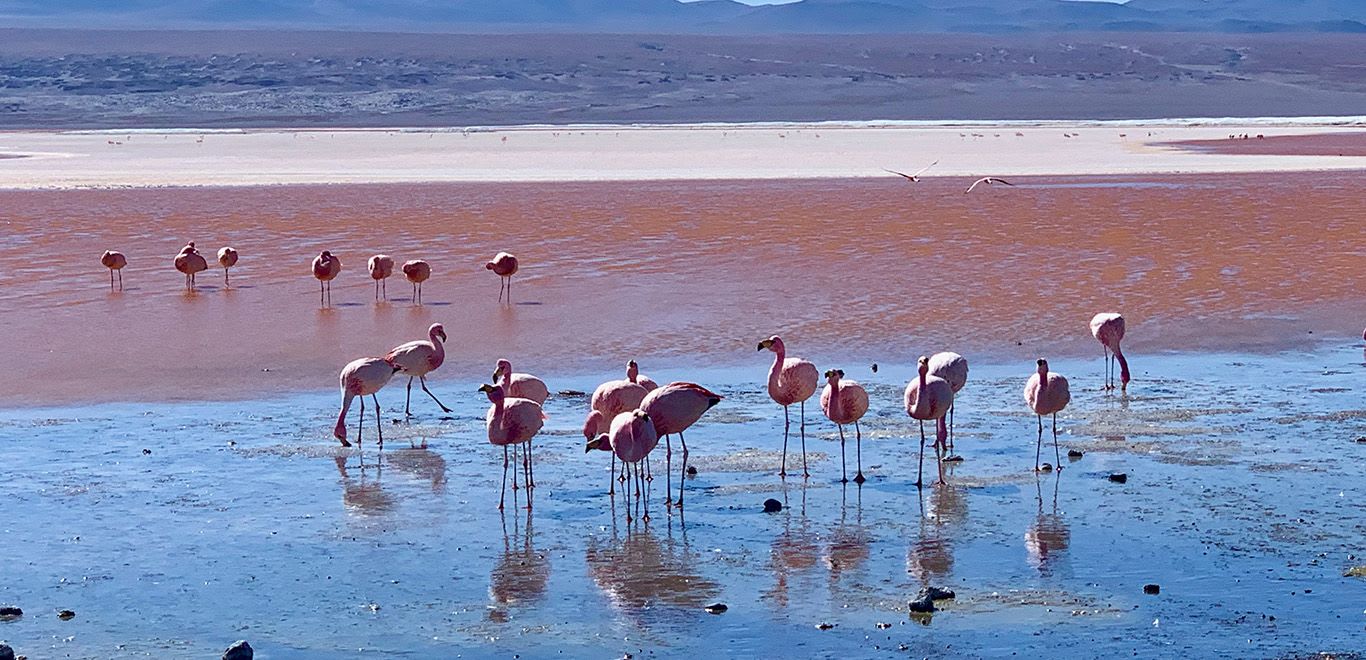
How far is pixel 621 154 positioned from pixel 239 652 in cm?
4014

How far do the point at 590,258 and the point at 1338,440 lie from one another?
456 inches

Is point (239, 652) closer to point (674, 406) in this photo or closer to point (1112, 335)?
point (674, 406)

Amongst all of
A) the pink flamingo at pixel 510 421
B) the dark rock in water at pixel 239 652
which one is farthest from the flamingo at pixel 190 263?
the dark rock in water at pixel 239 652

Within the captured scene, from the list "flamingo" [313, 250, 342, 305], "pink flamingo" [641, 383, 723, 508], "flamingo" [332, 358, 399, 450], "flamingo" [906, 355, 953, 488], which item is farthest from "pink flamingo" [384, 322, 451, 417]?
"flamingo" [313, 250, 342, 305]

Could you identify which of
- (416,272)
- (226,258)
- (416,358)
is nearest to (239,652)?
(416,358)

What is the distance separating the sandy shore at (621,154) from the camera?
1433 inches

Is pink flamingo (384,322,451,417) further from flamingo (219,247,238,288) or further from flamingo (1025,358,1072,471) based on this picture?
flamingo (219,247,238,288)

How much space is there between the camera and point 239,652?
261 inches

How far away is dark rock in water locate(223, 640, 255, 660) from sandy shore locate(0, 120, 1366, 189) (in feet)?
92.4

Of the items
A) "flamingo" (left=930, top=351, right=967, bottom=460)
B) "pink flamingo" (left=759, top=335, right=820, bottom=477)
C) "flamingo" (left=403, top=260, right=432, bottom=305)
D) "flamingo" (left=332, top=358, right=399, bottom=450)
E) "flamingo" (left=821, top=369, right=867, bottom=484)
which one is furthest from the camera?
"flamingo" (left=403, top=260, right=432, bottom=305)

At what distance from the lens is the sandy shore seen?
119ft

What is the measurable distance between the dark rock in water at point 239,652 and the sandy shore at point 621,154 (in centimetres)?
2816

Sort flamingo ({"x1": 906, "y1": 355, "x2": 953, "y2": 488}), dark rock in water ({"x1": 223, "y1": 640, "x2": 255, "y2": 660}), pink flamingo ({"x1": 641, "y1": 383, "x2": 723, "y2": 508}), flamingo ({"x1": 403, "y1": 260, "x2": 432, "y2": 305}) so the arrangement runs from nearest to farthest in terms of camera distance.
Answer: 1. dark rock in water ({"x1": 223, "y1": 640, "x2": 255, "y2": 660})
2. pink flamingo ({"x1": 641, "y1": 383, "x2": 723, "y2": 508})
3. flamingo ({"x1": 906, "y1": 355, "x2": 953, "y2": 488})
4. flamingo ({"x1": 403, "y1": 260, "x2": 432, "y2": 305})

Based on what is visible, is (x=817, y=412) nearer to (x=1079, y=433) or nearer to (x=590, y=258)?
(x=1079, y=433)
